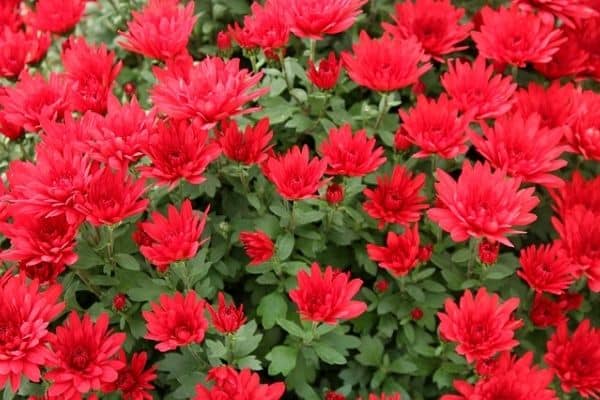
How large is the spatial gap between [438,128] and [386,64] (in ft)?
0.83

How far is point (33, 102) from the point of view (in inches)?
74.8

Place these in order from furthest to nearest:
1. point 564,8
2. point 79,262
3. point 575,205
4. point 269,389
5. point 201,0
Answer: point 201,0 < point 564,8 < point 575,205 < point 79,262 < point 269,389

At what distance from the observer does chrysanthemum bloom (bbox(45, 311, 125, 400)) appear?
1509 millimetres

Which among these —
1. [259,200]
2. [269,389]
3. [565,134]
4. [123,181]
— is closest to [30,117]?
[123,181]

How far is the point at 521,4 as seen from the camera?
84.7 inches

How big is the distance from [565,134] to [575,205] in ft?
0.69

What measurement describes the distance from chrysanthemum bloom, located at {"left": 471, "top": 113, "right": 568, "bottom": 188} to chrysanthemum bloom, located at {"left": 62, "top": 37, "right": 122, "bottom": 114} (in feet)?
3.50

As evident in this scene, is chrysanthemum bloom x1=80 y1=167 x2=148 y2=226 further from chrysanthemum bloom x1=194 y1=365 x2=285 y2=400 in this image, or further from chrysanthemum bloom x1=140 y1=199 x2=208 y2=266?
chrysanthemum bloom x1=194 y1=365 x2=285 y2=400

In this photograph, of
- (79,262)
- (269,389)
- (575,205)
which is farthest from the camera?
(575,205)

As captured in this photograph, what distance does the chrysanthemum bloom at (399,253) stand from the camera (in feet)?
5.86

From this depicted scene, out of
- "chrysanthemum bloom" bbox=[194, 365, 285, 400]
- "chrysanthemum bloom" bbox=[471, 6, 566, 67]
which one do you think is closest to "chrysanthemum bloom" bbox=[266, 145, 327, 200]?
"chrysanthemum bloom" bbox=[194, 365, 285, 400]

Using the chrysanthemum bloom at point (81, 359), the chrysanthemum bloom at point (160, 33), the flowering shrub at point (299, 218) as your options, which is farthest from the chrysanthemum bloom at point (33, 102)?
the chrysanthemum bloom at point (81, 359)

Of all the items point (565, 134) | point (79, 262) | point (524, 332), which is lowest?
point (524, 332)

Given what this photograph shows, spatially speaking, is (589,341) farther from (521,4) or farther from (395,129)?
(521,4)
